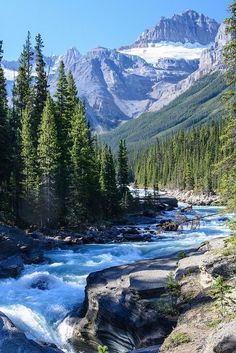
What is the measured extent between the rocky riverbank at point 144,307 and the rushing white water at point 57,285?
1.05 metres

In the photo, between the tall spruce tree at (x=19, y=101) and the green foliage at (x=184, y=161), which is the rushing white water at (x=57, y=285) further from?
the green foliage at (x=184, y=161)

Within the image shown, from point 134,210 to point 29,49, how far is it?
28.9 meters

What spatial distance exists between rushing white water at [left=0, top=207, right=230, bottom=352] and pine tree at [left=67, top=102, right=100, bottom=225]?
39.5 ft

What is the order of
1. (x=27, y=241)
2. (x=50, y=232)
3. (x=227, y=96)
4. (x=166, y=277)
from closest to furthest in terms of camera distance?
1. (x=227, y=96)
2. (x=166, y=277)
3. (x=27, y=241)
4. (x=50, y=232)

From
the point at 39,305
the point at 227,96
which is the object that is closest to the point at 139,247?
the point at 39,305

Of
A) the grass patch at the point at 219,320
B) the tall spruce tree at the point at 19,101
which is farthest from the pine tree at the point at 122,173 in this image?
the grass patch at the point at 219,320

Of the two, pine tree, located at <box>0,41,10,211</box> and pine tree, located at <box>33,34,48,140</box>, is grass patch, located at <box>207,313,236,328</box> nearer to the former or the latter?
pine tree, located at <box>0,41,10,211</box>

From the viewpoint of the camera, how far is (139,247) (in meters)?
40.2

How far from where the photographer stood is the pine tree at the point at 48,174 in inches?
1992

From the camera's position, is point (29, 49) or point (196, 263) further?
point (29, 49)

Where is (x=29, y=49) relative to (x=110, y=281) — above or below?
above

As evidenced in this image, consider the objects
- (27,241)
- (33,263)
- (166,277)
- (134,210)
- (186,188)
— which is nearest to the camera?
(166,277)

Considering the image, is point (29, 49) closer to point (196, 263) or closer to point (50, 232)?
point (50, 232)

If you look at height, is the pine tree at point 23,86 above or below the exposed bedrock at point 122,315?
above
